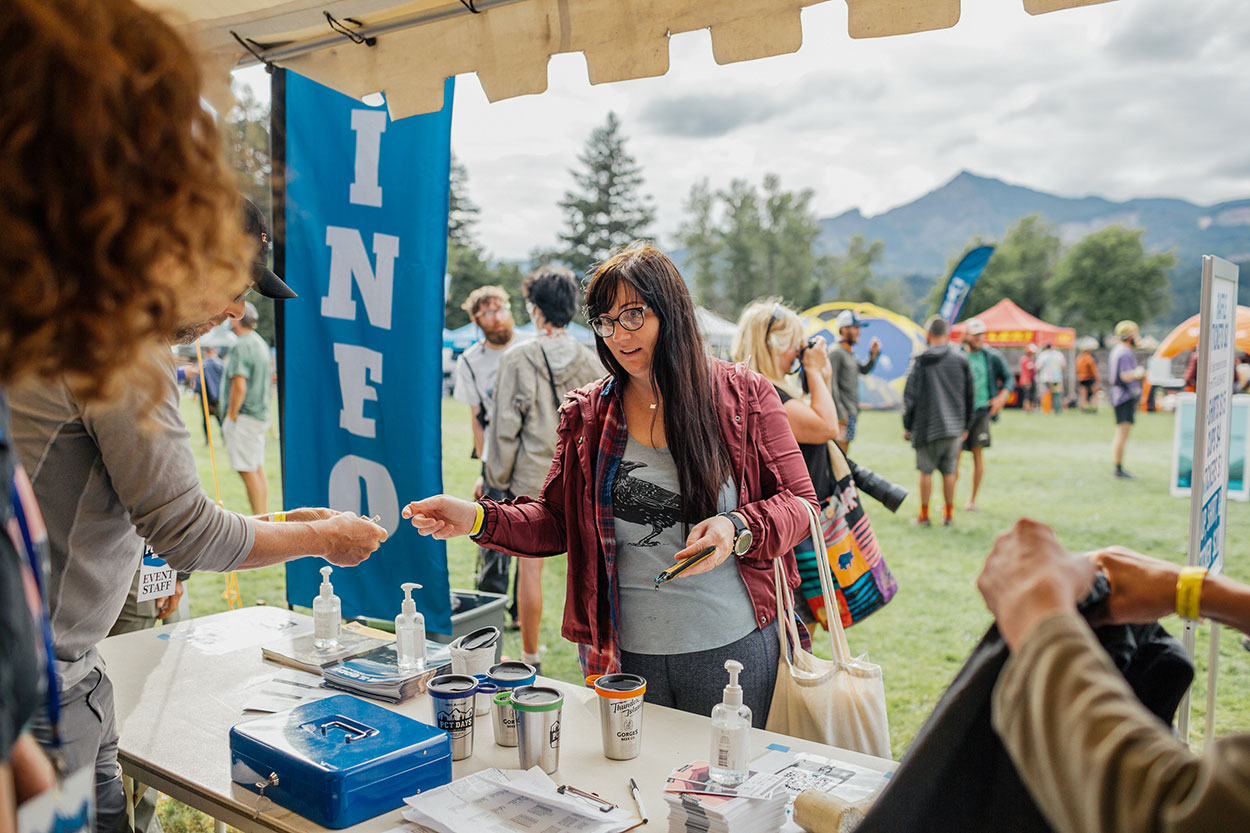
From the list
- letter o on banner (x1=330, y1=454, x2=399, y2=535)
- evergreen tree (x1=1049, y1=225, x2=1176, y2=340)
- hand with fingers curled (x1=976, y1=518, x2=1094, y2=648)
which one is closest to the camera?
hand with fingers curled (x1=976, y1=518, x2=1094, y2=648)

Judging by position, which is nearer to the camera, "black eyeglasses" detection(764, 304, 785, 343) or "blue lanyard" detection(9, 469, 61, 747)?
"blue lanyard" detection(9, 469, 61, 747)

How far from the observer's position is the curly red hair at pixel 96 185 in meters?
0.67

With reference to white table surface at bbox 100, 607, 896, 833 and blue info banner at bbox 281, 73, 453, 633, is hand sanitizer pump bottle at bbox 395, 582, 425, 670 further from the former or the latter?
blue info banner at bbox 281, 73, 453, 633

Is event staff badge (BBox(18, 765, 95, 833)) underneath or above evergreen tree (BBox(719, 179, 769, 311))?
→ underneath

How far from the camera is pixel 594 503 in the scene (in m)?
2.18

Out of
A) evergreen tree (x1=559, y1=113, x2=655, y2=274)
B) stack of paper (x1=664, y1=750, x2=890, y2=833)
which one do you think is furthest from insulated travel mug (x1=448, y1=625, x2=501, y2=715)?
evergreen tree (x1=559, y1=113, x2=655, y2=274)

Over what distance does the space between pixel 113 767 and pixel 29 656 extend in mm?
1319

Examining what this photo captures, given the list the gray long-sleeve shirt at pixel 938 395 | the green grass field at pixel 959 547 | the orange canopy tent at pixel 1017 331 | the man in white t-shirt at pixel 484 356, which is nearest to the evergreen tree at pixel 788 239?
the orange canopy tent at pixel 1017 331

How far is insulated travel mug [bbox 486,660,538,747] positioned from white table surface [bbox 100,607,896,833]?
3 centimetres

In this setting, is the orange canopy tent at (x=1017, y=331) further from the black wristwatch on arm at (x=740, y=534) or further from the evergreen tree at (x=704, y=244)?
the evergreen tree at (x=704, y=244)

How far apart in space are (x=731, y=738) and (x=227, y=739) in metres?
1.17

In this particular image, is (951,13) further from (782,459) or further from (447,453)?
(447,453)

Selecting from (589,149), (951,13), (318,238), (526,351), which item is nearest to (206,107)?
(951,13)

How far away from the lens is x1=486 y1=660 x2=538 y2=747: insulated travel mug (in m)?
1.83
